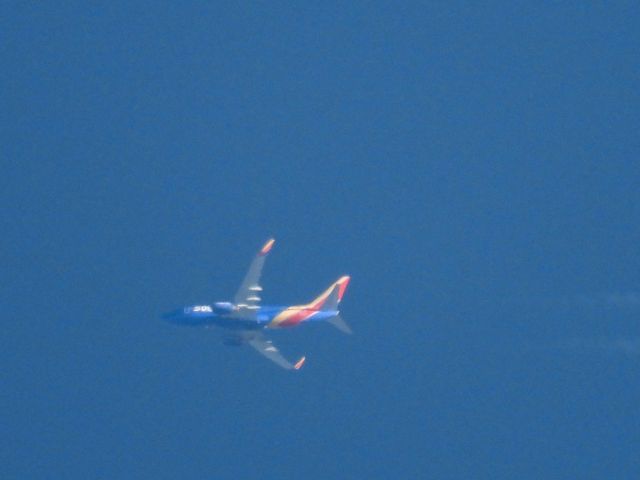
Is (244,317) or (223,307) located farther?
(244,317)

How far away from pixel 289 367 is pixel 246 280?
19.6ft

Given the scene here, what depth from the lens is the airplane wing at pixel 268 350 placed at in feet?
393

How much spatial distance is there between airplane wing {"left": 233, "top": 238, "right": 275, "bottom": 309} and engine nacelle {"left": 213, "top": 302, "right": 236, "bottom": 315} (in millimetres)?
627

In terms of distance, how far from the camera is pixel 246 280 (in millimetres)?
117250

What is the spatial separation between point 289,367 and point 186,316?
6655mm

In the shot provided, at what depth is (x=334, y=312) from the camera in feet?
395

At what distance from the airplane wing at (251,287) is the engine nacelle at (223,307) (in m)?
0.63

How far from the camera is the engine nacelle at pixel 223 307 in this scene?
116875 mm

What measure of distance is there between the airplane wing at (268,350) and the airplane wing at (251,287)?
2.80 meters

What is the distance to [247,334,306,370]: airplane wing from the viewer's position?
11988 centimetres

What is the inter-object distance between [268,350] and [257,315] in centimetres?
285

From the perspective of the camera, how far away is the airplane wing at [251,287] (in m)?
117

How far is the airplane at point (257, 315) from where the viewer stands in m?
117

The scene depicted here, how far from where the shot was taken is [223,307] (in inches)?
4601
